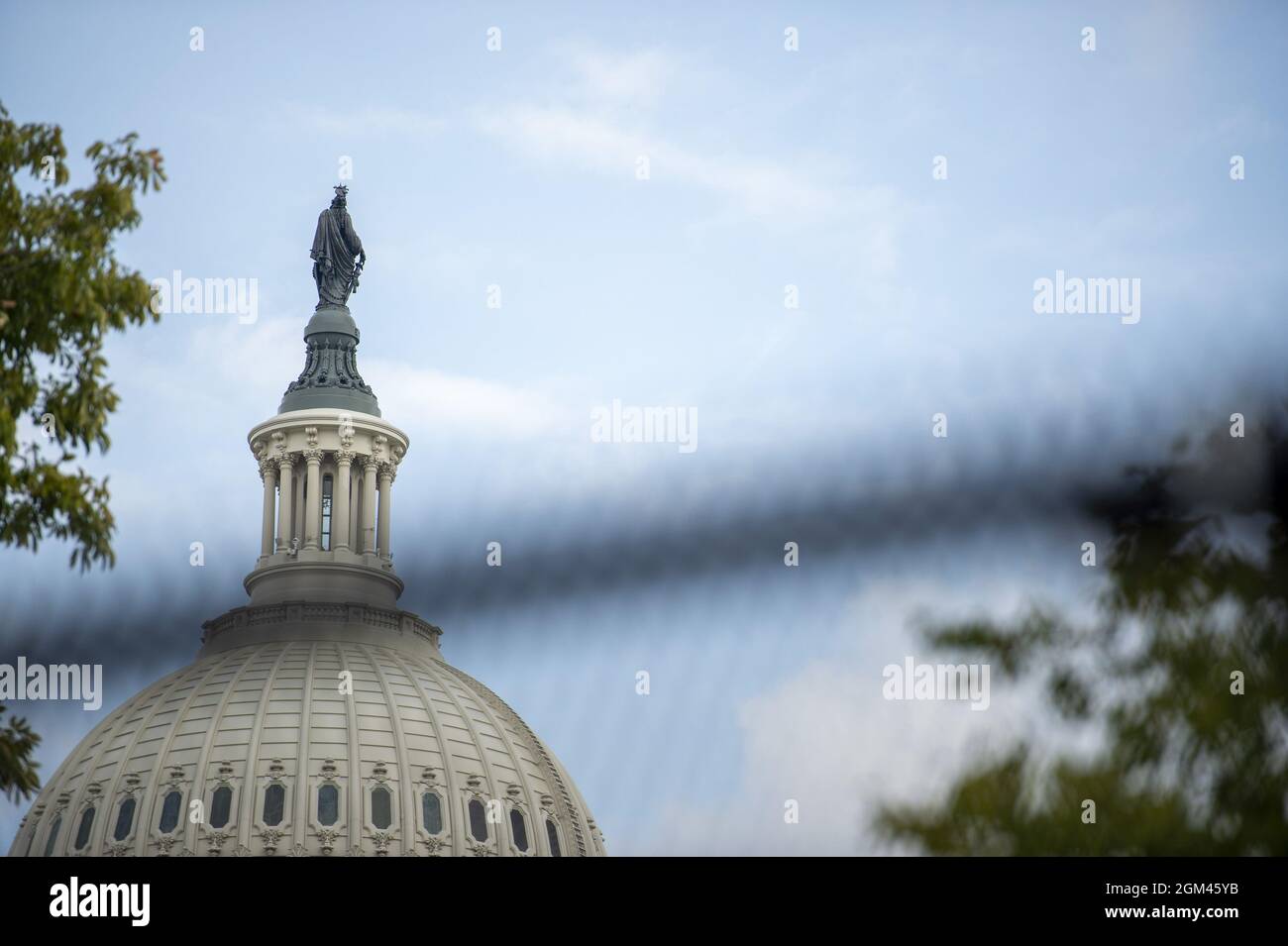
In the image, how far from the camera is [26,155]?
83.3 feet

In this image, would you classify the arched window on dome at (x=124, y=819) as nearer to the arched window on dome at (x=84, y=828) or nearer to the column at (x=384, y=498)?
the arched window on dome at (x=84, y=828)

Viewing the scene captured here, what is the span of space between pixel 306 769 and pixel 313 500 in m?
26.3

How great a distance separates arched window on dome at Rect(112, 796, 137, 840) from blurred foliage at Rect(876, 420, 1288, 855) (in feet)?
354

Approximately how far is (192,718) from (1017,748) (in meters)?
110

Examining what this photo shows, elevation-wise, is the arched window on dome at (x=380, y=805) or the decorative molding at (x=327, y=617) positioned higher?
the decorative molding at (x=327, y=617)

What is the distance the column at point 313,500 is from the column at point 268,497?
6.26ft

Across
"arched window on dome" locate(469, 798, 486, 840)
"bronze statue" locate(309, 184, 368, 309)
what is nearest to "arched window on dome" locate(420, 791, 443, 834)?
"arched window on dome" locate(469, 798, 486, 840)

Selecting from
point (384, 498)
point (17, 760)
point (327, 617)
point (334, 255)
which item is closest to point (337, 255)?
A: point (334, 255)

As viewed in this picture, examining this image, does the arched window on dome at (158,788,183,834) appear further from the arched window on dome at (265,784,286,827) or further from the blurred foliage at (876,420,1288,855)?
the blurred foliage at (876,420,1288,855)

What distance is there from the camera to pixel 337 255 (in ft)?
501

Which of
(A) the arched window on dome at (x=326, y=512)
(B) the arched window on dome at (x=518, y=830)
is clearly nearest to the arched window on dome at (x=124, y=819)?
(B) the arched window on dome at (x=518, y=830)

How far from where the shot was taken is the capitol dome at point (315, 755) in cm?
12581
